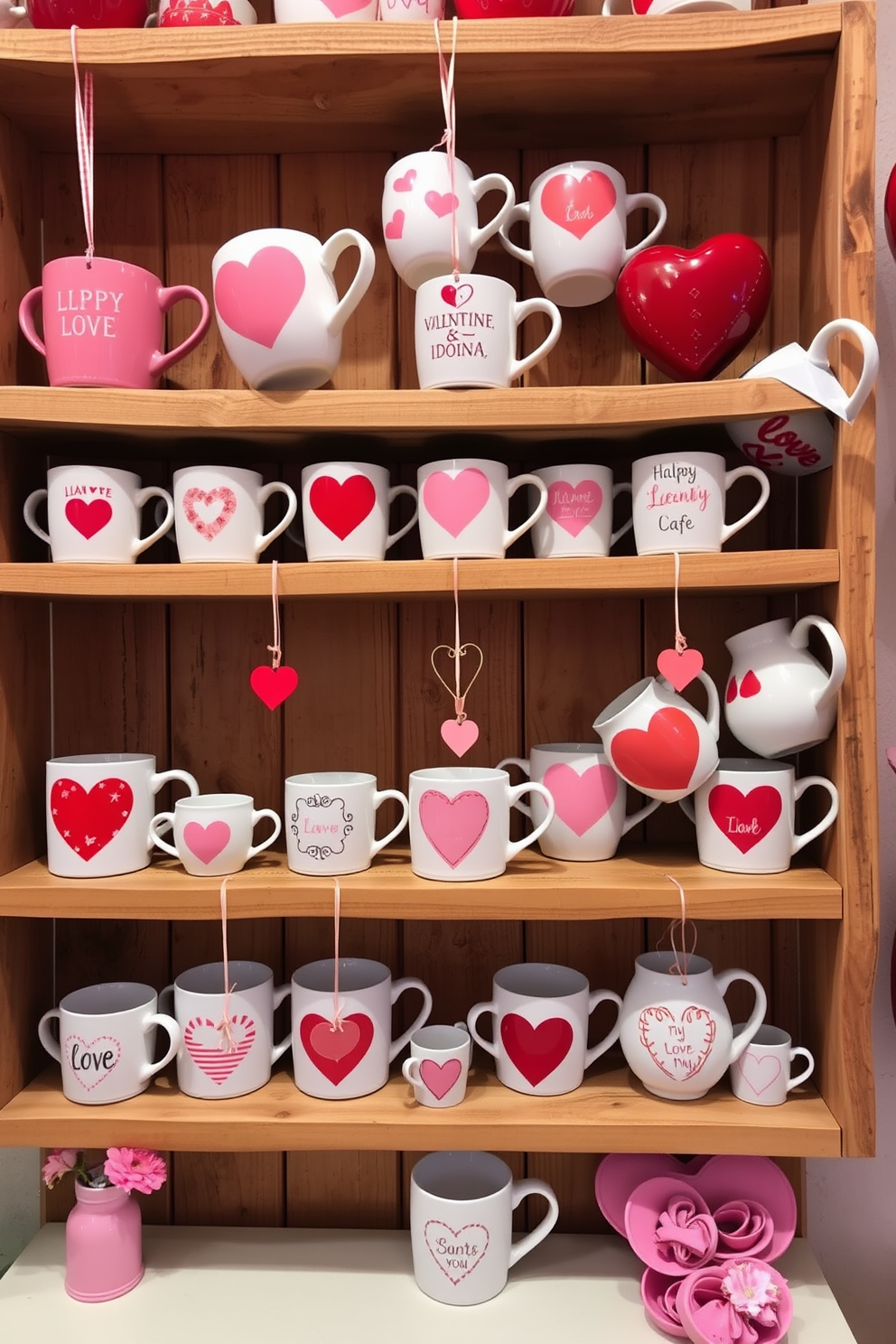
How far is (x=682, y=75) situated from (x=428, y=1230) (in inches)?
47.0

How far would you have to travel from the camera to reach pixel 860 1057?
Result: 0.95m

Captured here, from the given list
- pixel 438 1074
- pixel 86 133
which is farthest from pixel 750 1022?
pixel 86 133

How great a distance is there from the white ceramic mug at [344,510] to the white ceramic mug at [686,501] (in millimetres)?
276

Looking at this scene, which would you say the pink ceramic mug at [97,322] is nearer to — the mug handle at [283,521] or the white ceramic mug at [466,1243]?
the mug handle at [283,521]

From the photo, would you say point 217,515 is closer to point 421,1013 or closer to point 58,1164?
point 421,1013

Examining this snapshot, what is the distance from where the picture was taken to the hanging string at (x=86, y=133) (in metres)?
0.98

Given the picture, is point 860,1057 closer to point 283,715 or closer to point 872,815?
point 872,815

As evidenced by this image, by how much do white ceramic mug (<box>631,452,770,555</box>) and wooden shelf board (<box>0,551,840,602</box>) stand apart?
0.13 ft

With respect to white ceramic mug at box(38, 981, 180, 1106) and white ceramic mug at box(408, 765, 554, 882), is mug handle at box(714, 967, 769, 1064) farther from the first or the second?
white ceramic mug at box(38, 981, 180, 1106)

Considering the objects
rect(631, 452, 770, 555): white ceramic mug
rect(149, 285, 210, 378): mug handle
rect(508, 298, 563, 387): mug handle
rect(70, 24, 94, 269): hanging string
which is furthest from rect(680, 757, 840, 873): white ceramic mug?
rect(70, 24, 94, 269): hanging string

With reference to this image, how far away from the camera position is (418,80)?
1003 mm

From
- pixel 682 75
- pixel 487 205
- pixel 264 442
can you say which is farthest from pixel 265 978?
pixel 682 75

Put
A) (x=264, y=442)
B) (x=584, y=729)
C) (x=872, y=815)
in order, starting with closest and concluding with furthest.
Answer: (x=872, y=815) → (x=264, y=442) → (x=584, y=729)

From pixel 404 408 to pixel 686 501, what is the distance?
295mm
